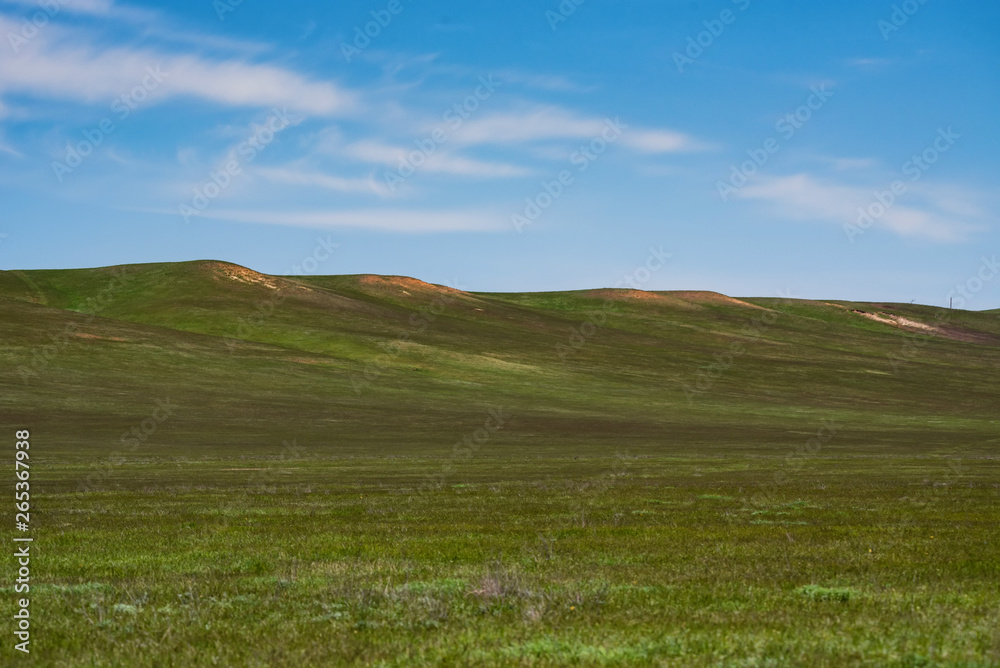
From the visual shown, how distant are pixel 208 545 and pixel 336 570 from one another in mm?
5163

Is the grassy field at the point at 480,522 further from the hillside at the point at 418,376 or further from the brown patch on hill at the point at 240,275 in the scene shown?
the brown patch on hill at the point at 240,275

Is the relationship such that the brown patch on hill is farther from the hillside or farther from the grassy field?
the grassy field

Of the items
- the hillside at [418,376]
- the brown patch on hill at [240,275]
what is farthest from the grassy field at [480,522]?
the brown patch on hill at [240,275]

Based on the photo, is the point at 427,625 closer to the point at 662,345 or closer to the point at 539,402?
the point at 539,402

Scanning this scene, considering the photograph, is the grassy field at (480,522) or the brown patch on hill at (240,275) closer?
the grassy field at (480,522)

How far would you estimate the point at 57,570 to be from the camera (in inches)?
638

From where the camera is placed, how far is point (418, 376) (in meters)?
120

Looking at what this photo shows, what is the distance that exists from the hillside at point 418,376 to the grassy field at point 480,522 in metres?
0.88

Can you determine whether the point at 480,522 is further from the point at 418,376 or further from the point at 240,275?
the point at 240,275

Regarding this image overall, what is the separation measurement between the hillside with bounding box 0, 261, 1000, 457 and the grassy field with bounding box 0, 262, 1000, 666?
882 mm

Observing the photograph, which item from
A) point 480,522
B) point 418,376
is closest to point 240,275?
point 418,376

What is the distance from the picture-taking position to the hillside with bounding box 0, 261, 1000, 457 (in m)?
77.2

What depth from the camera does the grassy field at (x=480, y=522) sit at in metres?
10.6

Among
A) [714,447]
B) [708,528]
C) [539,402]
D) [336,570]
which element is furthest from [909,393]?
[336,570]
